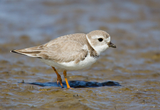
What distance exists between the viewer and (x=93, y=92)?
22.6 feet

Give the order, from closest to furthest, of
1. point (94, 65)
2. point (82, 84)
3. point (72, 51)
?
point (72, 51), point (82, 84), point (94, 65)

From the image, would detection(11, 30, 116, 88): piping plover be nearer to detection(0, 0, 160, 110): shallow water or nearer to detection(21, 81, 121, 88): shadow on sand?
detection(21, 81, 121, 88): shadow on sand

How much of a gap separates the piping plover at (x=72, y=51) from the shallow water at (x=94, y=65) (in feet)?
2.50

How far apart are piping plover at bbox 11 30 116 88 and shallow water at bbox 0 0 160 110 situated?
76 centimetres

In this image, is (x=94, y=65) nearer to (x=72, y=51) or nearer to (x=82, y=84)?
(x=82, y=84)

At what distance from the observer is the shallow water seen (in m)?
6.38

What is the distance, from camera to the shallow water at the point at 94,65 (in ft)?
20.9

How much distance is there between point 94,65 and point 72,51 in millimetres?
2831

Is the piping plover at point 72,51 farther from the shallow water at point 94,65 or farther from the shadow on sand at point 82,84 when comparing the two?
the shallow water at point 94,65

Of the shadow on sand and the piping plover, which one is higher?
the piping plover

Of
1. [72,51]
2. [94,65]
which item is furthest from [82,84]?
[94,65]

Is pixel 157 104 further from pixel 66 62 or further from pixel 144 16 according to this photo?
pixel 144 16

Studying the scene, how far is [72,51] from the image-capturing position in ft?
22.5

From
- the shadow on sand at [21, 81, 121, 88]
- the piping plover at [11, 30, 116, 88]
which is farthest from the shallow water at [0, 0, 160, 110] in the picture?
the piping plover at [11, 30, 116, 88]
